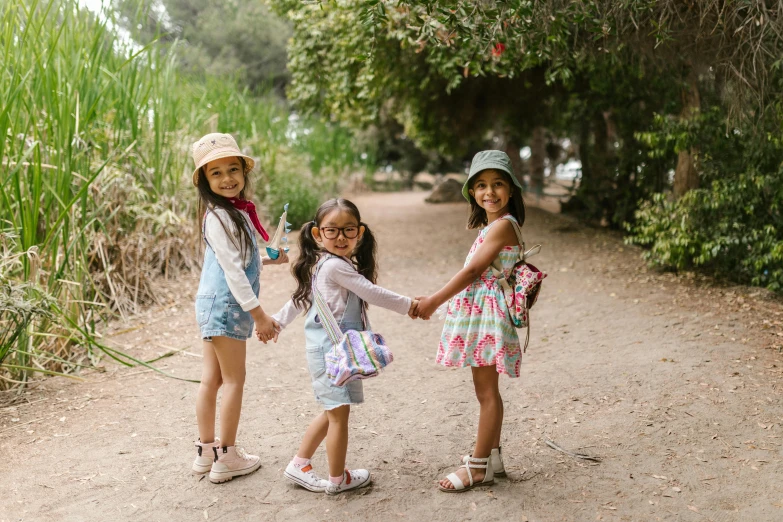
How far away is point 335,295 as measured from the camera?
2.41m

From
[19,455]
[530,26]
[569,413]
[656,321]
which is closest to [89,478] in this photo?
[19,455]

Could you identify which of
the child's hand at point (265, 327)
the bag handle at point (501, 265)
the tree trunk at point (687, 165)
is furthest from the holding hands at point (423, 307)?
the tree trunk at point (687, 165)

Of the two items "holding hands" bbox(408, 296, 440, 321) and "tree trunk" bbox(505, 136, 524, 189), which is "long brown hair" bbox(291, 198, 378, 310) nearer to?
"holding hands" bbox(408, 296, 440, 321)

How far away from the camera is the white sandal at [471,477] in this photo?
2.52 metres

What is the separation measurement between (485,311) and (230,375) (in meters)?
0.99

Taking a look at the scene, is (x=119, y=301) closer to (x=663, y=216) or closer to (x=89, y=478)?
(x=89, y=478)

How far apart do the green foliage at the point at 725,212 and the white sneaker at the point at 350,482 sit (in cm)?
354

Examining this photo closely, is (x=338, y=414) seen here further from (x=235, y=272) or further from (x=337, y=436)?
(x=235, y=272)

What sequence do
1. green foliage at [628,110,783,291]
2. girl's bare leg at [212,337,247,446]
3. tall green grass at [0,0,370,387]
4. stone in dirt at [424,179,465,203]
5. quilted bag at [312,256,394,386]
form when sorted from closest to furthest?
quilted bag at [312,256,394,386]
girl's bare leg at [212,337,247,446]
tall green grass at [0,0,370,387]
green foliage at [628,110,783,291]
stone in dirt at [424,179,465,203]

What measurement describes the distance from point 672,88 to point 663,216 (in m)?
1.39

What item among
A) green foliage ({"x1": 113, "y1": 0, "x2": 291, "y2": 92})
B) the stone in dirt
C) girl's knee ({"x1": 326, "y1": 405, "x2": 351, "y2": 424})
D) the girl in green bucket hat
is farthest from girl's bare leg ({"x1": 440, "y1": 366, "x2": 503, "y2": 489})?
green foliage ({"x1": 113, "y1": 0, "x2": 291, "y2": 92})

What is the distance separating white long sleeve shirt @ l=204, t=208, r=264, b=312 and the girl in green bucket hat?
62cm

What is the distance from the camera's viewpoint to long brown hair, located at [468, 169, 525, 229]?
8.25 ft

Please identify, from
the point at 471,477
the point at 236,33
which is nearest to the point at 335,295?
the point at 471,477
